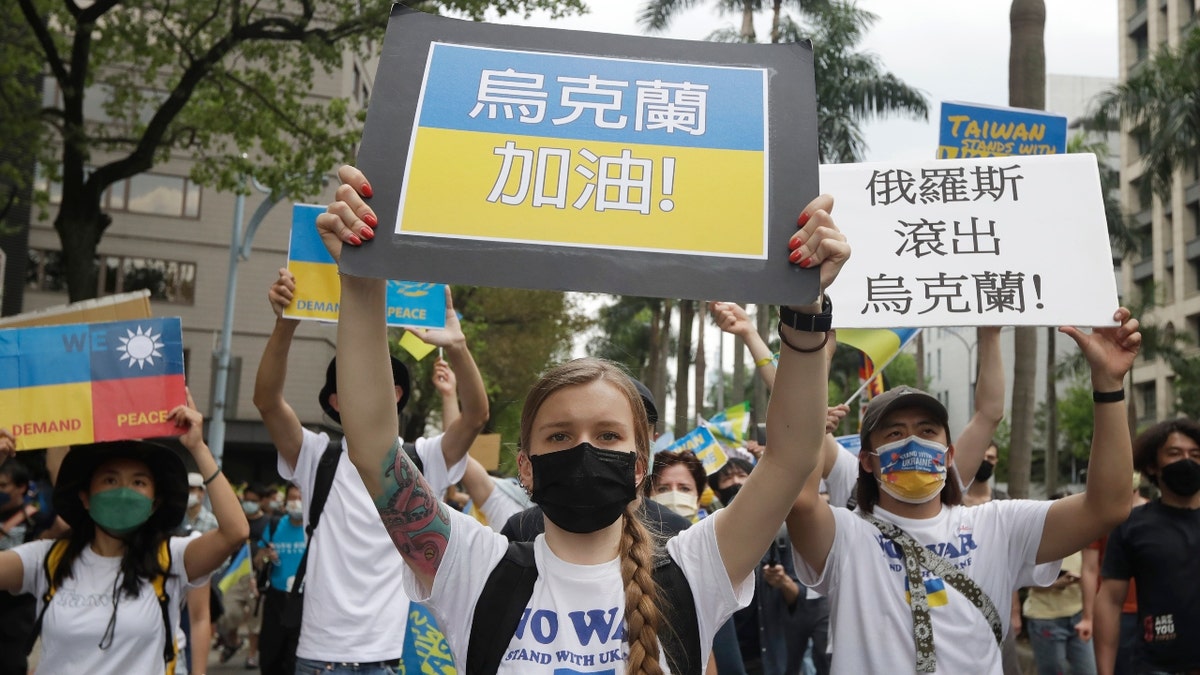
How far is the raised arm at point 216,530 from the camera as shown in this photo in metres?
4.39

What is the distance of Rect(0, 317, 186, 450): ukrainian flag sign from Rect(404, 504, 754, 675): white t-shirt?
235 cm

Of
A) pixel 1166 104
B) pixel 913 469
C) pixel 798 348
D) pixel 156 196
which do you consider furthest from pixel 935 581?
pixel 156 196

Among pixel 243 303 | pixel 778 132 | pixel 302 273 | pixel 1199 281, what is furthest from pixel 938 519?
pixel 1199 281

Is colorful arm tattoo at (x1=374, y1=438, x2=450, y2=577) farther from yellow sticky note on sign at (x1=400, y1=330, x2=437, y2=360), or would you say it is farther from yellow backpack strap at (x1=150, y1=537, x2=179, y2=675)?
yellow sticky note on sign at (x1=400, y1=330, x2=437, y2=360)

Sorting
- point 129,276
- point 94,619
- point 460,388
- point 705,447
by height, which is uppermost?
point 129,276

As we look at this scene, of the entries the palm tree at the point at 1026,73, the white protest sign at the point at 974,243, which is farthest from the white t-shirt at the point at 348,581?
the palm tree at the point at 1026,73

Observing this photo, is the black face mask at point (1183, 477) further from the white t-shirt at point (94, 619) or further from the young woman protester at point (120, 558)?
the white t-shirt at point (94, 619)

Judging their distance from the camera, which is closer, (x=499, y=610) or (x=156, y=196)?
(x=499, y=610)

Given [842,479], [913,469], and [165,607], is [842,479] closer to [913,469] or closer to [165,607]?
[913,469]

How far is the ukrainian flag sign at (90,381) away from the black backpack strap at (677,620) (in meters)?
2.66

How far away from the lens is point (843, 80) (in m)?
25.1

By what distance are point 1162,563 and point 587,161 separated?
3.84 meters

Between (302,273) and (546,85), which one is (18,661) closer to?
(302,273)

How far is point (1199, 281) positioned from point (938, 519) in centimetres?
5159
